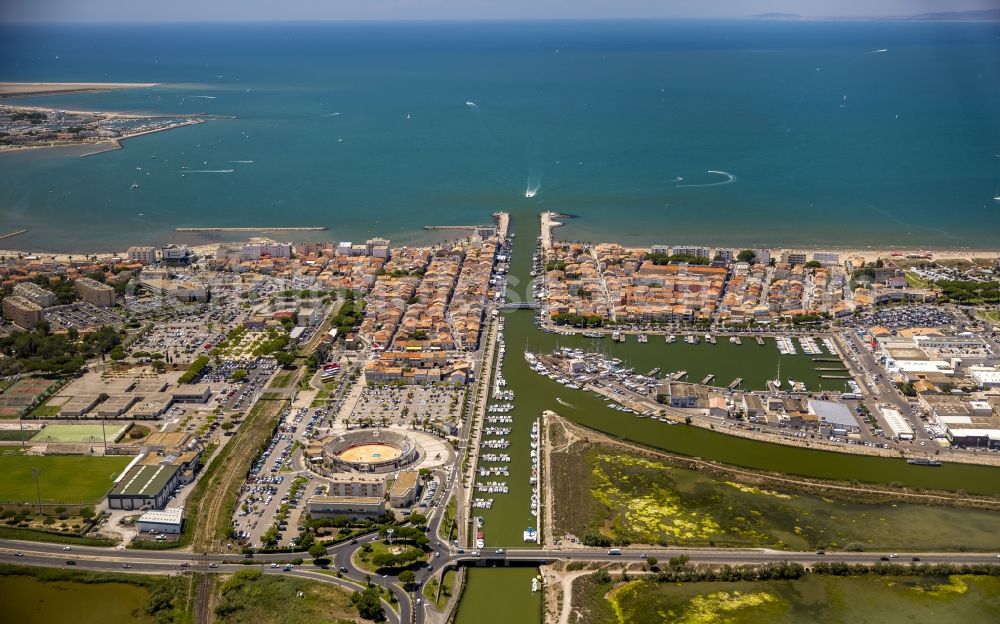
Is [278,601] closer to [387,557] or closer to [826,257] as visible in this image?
[387,557]

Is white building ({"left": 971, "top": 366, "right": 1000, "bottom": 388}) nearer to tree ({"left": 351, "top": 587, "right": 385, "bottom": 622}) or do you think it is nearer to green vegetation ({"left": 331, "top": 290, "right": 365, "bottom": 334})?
tree ({"left": 351, "top": 587, "right": 385, "bottom": 622})

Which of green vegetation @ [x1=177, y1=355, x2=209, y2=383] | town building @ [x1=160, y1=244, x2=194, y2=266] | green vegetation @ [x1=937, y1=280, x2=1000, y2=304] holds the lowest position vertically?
green vegetation @ [x1=177, y1=355, x2=209, y2=383]

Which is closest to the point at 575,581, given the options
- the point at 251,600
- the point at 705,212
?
the point at 251,600

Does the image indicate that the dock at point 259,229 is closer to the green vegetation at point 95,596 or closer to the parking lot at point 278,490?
the parking lot at point 278,490

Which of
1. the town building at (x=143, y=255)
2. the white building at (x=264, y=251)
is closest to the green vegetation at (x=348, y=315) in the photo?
the white building at (x=264, y=251)

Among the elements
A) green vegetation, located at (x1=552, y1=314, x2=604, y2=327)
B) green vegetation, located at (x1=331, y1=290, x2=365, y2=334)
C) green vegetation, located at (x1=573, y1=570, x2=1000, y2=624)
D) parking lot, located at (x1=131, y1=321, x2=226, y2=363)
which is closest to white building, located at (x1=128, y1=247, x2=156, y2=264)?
parking lot, located at (x1=131, y1=321, x2=226, y2=363)

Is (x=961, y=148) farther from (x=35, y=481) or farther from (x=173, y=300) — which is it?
(x=35, y=481)

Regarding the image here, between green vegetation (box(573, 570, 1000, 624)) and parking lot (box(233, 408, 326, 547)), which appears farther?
parking lot (box(233, 408, 326, 547))

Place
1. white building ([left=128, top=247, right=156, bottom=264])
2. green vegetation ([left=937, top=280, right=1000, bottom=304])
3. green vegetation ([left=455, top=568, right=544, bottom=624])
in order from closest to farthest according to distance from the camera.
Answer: green vegetation ([left=455, top=568, right=544, bottom=624])
green vegetation ([left=937, top=280, right=1000, bottom=304])
white building ([left=128, top=247, right=156, bottom=264])
